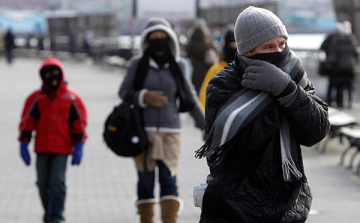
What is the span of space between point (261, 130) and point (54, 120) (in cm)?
362

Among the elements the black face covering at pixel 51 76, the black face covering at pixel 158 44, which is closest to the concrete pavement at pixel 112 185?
the black face covering at pixel 51 76

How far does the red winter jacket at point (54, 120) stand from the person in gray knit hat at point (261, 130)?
3377 millimetres

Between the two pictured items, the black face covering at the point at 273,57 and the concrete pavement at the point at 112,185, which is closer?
the black face covering at the point at 273,57

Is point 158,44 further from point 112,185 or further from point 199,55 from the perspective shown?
point 199,55

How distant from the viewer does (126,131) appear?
6441 mm

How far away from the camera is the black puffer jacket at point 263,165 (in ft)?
11.0

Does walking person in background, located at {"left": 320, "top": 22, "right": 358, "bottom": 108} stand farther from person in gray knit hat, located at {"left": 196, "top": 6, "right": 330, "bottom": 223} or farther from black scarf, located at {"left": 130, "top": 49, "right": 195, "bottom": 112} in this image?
person in gray knit hat, located at {"left": 196, "top": 6, "right": 330, "bottom": 223}

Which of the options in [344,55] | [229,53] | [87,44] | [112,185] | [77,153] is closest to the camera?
[77,153]

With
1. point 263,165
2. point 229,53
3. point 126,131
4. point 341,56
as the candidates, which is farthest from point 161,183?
point 341,56

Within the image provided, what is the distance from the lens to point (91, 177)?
993 centimetres

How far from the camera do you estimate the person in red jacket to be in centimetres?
672

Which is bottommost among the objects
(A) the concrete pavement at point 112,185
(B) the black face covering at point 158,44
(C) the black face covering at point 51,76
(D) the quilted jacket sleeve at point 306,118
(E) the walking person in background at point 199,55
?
(A) the concrete pavement at point 112,185

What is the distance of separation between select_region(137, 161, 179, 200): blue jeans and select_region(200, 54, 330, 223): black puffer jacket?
9.95 feet

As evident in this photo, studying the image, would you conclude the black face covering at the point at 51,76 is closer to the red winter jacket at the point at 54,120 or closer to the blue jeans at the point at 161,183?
the red winter jacket at the point at 54,120
